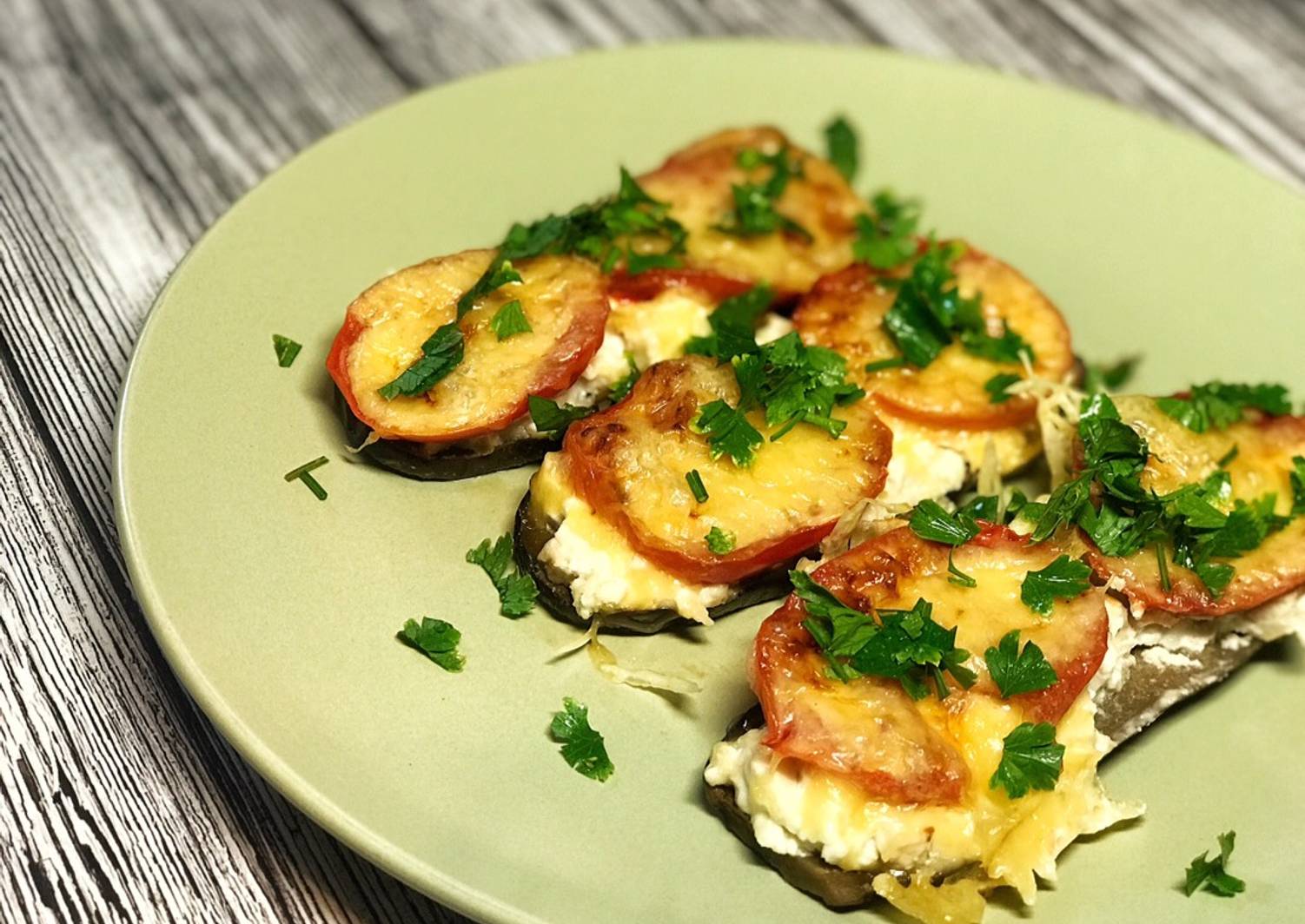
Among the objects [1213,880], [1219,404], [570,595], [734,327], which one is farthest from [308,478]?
[1219,404]

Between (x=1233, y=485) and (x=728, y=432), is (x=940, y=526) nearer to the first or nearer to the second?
(x=728, y=432)

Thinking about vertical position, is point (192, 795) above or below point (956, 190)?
below

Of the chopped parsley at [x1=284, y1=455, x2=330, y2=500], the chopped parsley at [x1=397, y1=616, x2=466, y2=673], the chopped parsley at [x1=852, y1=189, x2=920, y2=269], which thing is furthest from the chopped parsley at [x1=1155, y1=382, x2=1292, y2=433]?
the chopped parsley at [x1=284, y1=455, x2=330, y2=500]

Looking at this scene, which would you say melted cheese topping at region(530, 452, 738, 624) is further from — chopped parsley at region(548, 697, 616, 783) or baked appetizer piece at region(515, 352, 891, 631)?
chopped parsley at region(548, 697, 616, 783)

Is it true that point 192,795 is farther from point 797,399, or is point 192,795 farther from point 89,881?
point 797,399

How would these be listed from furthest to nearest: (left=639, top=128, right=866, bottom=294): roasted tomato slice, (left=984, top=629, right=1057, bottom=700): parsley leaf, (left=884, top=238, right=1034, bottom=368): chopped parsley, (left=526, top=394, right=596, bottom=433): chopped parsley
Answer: (left=639, top=128, right=866, bottom=294): roasted tomato slice, (left=884, top=238, right=1034, bottom=368): chopped parsley, (left=526, top=394, right=596, bottom=433): chopped parsley, (left=984, top=629, right=1057, bottom=700): parsley leaf

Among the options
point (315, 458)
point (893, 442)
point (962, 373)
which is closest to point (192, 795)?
point (315, 458)

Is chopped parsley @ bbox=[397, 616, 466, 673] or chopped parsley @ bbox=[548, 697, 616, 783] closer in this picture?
chopped parsley @ bbox=[548, 697, 616, 783]
